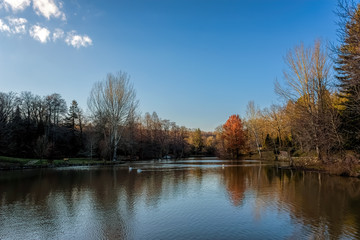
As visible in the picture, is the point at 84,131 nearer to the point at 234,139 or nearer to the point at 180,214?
the point at 234,139

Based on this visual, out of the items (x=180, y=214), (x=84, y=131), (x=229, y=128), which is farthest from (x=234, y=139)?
(x=180, y=214)

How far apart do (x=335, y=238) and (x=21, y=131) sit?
4643 cm

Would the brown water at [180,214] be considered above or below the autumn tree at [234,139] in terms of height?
below

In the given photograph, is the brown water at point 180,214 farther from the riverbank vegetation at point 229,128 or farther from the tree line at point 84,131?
the tree line at point 84,131

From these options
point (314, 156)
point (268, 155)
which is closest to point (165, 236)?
point (314, 156)

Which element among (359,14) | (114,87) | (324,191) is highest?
(114,87)

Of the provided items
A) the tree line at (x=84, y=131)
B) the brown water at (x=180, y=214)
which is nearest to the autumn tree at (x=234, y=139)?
the tree line at (x=84, y=131)

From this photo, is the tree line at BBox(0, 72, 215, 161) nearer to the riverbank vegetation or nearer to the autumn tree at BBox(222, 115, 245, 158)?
the riverbank vegetation

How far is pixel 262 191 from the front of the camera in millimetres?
11836

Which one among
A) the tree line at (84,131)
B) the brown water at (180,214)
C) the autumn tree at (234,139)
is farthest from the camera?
the autumn tree at (234,139)

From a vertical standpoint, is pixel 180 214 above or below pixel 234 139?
below

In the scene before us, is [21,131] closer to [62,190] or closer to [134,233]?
[62,190]

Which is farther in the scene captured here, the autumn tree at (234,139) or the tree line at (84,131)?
the autumn tree at (234,139)

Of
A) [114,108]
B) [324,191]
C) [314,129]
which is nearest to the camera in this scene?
[324,191]
